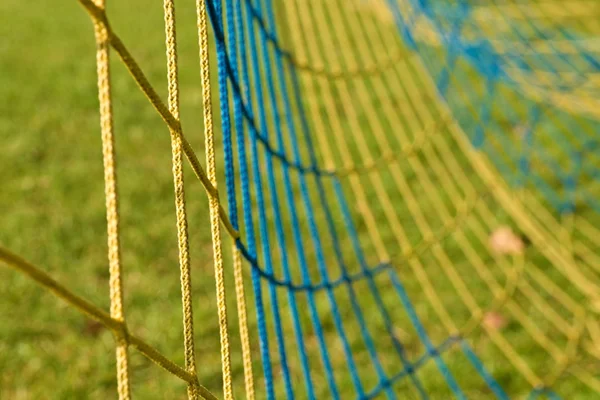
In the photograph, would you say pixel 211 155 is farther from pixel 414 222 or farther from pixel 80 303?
pixel 414 222

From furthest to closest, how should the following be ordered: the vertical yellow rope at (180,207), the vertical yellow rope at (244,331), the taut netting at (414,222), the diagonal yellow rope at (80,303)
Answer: the taut netting at (414,222), the vertical yellow rope at (244,331), the vertical yellow rope at (180,207), the diagonal yellow rope at (80,303)

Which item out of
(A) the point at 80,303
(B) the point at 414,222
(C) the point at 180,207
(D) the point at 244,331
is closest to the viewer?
(A) the point at 80,303

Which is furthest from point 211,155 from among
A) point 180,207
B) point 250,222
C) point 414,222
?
point 414,222

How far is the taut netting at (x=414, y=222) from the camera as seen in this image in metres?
1.10

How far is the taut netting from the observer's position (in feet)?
3.62

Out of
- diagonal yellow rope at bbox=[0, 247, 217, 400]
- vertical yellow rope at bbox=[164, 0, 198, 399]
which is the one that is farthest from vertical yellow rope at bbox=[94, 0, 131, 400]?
vertical yellow rope at bbox=[164, 0, 198, 399]

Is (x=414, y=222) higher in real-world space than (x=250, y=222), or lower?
lower

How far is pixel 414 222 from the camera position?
7.30 ft

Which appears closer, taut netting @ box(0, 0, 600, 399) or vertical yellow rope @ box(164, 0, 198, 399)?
vertical yellow rope @ box(164, 0, 198, 399)

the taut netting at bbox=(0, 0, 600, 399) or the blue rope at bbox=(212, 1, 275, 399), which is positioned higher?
the blue rope at bbox=(212, 1, 275, 399)

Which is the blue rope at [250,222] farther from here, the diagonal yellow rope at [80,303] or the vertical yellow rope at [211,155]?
the diagonal yellow rope at [80,303]

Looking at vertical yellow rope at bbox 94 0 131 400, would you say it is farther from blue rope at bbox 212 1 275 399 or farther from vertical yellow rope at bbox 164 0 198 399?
blue rope at bbox 212 1 275 399

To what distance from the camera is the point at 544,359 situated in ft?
5.53

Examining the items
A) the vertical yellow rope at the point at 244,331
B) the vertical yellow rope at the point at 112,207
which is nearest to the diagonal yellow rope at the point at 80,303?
the vertical yellow rope at the point at 112,207
